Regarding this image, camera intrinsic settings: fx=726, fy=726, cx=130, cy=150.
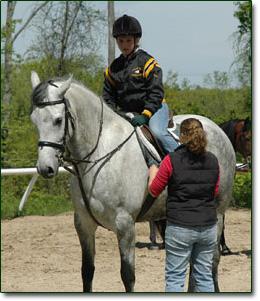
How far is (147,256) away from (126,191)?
3.57 metres

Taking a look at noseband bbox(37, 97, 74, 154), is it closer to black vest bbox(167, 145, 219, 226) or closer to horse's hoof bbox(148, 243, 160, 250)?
black vest bbox(167, 145, 219, 226)

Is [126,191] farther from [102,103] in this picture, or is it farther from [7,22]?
[7,22]

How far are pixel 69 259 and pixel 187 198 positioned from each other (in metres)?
4.32

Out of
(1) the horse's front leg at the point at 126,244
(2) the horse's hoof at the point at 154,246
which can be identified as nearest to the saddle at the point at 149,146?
(1) the horse's front leg at the point at 126,244

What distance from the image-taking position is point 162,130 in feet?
20.7

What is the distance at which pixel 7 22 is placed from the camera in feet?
46.1

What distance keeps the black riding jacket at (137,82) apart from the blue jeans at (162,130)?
67 millimetres

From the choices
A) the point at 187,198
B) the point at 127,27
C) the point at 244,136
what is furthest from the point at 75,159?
the point at 244,136

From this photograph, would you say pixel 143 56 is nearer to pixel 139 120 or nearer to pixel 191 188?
pixel 139 120

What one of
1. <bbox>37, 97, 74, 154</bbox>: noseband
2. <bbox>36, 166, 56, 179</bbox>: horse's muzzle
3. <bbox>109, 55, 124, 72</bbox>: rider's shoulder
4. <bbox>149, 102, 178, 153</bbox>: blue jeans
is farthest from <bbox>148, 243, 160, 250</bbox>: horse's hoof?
<bbox>36, 166, 56, 179</bbox>: horse's muzzle

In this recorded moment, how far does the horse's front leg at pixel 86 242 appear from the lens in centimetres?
614

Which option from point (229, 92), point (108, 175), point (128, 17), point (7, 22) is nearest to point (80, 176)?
point (108, 175)

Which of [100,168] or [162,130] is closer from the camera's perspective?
[100,168]

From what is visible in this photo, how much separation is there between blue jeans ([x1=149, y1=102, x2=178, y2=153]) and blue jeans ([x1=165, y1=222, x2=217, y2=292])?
1028 mm
